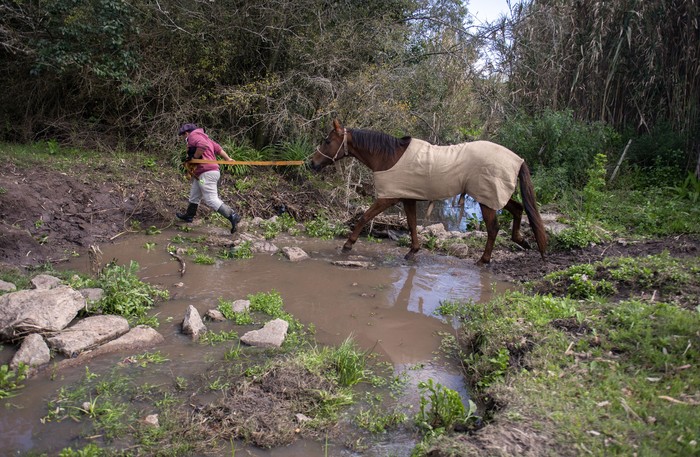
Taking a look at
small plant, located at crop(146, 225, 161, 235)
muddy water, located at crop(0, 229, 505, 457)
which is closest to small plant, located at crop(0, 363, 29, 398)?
muddy water, located at crop(0, 229, 505, 457)

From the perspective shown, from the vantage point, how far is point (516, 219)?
829 cm

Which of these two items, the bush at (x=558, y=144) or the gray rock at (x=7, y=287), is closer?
the gray rock at (x=7, y=287)

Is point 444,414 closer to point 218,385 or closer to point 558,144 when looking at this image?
point 218,385

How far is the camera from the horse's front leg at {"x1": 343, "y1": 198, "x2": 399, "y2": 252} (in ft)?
26.1

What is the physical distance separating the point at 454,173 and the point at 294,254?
8.40 ft

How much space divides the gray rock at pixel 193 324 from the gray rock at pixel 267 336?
0.44 meters

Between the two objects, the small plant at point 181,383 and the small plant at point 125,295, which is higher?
the small plant at point 125,295

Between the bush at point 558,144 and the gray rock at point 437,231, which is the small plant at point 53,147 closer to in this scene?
the gray rock at point 437,231

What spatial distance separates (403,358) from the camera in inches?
196

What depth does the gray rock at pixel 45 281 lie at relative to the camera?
218 inches

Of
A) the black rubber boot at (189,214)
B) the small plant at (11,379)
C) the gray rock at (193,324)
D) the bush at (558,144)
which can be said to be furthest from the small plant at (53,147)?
the bush at (558,144)

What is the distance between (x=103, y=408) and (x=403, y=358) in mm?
2523

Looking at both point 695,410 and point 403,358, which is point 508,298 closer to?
point 403,358

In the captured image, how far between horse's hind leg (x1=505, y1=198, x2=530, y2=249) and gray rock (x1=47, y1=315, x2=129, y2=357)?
5661mm
